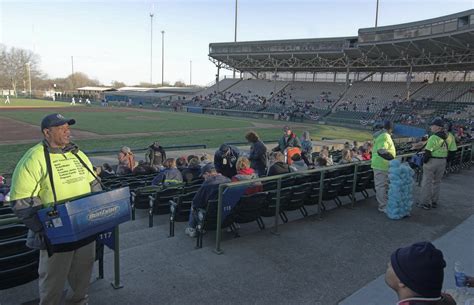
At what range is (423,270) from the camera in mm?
1730

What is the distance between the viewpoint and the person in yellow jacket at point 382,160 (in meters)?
6.96

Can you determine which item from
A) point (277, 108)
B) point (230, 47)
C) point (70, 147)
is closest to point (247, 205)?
point (70, 147)

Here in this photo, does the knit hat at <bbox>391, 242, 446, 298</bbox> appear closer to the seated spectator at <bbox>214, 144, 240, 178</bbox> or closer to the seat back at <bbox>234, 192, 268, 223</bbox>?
the seat back at <bbox>234, 192, 268, 223</bbox>

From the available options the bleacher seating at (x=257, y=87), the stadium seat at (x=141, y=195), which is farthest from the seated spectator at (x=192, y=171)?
the bleacher seating at (x=257, y=87)

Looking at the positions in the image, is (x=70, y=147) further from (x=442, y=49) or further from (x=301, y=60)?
(x=301, y=60)

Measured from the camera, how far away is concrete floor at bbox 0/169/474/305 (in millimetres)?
3762

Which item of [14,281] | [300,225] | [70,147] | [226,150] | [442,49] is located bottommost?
[300,225]

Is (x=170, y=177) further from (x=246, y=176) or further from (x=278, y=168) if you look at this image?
(x=278, y=168)

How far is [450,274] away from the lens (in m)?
4.43

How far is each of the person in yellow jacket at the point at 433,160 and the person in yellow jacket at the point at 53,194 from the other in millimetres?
6691

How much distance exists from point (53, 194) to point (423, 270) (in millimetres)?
2651

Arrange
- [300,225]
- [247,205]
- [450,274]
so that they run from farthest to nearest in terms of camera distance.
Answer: [300,225] < [247,205] < [450,274]

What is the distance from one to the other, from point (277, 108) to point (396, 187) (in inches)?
1652

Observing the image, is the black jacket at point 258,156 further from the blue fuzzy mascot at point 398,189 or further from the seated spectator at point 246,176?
the blue fuzzy mascot at point 398,189
